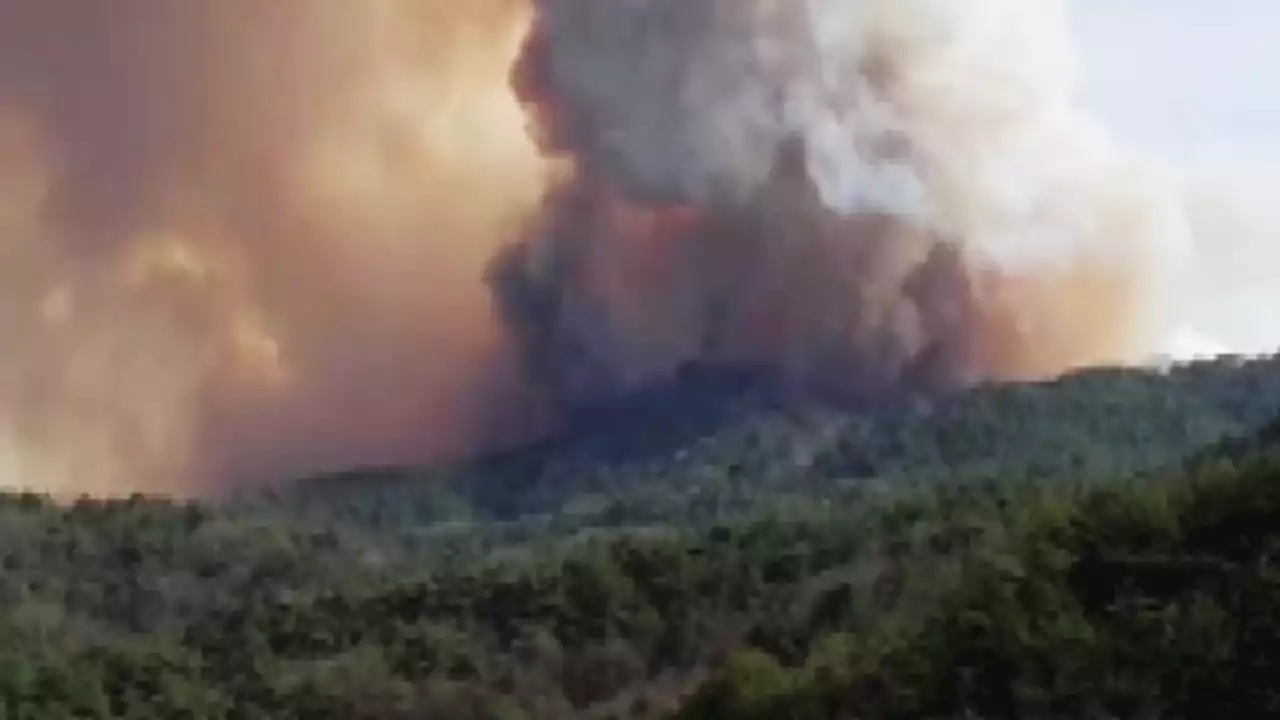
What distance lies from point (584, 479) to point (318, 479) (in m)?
6.35

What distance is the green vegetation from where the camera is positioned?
14.4 m

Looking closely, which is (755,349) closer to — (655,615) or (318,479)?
(318,479)

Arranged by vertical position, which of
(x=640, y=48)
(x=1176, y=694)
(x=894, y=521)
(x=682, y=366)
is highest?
(x=640, y=48)

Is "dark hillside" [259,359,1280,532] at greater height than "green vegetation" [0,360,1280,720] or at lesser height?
greater

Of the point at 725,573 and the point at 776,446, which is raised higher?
the point at 776,446

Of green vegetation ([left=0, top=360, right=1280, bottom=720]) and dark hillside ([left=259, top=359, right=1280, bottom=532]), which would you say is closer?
green vegetation ([left=0, top=360, right=1280, bottom=720])

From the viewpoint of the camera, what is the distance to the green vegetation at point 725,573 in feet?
47.3

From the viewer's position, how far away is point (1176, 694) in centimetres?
1298

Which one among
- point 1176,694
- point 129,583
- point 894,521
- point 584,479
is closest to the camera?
point 1176,694

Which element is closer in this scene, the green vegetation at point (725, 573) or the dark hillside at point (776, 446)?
the green vegetation at point (725, 573)

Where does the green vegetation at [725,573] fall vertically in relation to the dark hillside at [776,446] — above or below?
below

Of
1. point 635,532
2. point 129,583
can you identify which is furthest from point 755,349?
point 129,583

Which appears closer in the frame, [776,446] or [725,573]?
[725,573]

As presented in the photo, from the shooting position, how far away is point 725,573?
31984 mm
